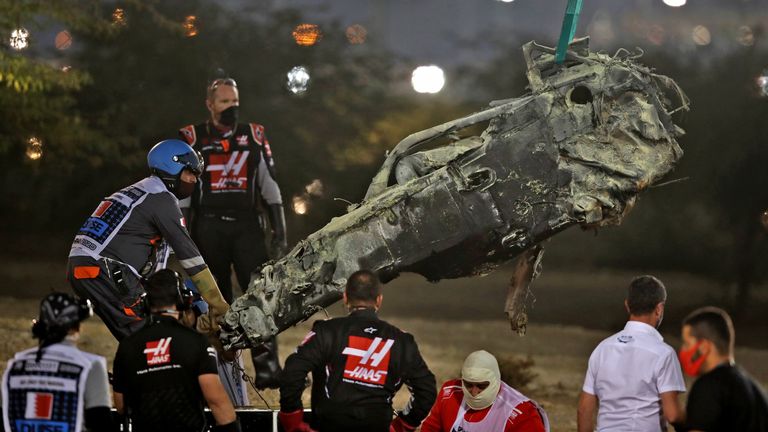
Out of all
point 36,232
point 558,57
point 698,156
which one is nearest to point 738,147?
point 698,156

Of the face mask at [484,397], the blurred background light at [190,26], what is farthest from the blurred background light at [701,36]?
the face mask at [484,397]

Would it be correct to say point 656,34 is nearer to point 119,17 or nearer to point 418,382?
point 119,17

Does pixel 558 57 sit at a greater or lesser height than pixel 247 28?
lesser

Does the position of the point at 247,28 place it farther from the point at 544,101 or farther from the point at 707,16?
the point at 707,16

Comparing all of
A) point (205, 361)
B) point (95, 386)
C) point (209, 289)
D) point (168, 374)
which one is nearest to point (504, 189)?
point (209, 289)

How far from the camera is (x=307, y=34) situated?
32.5ft

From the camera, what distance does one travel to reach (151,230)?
7.18 metres

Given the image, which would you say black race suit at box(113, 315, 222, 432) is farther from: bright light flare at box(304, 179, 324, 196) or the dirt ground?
the dirt ground

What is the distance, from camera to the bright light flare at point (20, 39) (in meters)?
10.5

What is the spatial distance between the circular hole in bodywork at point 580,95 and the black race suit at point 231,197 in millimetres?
2692

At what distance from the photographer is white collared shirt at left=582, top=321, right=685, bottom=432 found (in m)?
5.11

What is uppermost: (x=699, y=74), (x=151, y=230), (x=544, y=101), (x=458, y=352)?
(x=699, y=74)

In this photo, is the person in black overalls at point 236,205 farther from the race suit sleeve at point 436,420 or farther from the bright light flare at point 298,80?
the race suit sleeve at point 436,420

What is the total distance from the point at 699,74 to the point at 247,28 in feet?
13.8
